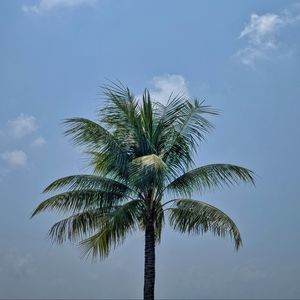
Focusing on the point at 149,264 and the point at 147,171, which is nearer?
the point at 147,171

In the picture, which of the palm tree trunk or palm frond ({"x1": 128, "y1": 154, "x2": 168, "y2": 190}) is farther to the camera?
the palm tree trunk

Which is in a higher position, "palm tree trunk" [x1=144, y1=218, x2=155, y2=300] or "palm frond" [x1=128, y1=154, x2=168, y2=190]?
"palm frond" [x1=128, y1=154, x2=168, y2=190]

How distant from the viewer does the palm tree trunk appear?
2330 cm

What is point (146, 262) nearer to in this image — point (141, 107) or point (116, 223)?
point (116, 223)

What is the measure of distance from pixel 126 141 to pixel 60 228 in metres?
4.25

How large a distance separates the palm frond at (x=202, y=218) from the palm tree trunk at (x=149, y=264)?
1.57 metres

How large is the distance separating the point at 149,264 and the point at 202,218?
9.01 feet

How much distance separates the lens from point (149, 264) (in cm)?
2348

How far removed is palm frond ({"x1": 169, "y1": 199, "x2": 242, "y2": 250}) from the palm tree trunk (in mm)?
1574

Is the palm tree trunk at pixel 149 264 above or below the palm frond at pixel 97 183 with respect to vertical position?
below

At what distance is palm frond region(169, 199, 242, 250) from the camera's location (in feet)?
79.8

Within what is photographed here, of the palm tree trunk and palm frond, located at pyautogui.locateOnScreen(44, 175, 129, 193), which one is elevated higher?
palm frond, located at pyautogui.locateOnScreen(44, 175, 129, 193)

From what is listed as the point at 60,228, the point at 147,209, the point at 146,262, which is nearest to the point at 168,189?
the point at 147,209

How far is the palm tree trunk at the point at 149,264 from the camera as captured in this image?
23.3m
